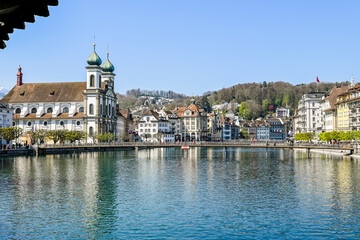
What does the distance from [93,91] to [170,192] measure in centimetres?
8074

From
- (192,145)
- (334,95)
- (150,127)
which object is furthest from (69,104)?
(334,95)

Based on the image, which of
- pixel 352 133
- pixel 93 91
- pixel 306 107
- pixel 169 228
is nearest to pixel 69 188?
pixel 169 228

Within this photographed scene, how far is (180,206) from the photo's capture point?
28.9 meters

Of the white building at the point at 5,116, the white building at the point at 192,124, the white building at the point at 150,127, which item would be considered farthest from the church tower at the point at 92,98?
the white building at the point at 192,124

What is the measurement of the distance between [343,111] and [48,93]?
75.7 meters

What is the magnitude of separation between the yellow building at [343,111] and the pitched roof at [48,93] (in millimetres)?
63959

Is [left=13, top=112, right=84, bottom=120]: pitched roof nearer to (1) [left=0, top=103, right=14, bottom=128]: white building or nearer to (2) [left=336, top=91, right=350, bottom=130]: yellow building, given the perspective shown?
(1) [left=0, top=103, right=14, bottom=128]: white building

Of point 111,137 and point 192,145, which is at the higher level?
point 111,137

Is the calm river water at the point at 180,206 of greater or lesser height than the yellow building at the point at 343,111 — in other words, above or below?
below

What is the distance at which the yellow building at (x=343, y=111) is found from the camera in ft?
315

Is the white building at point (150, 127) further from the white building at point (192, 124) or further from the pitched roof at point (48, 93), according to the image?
the pitched roof at point (48, 93)

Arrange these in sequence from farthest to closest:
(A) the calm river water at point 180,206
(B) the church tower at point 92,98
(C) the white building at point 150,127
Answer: (C) the white building at point 150,127 < (B) the church tower at point 92,98 < (A) the calm river water at point 180,206

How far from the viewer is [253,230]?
891 inches

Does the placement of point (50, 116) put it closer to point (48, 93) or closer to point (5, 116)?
point (48, 93)
